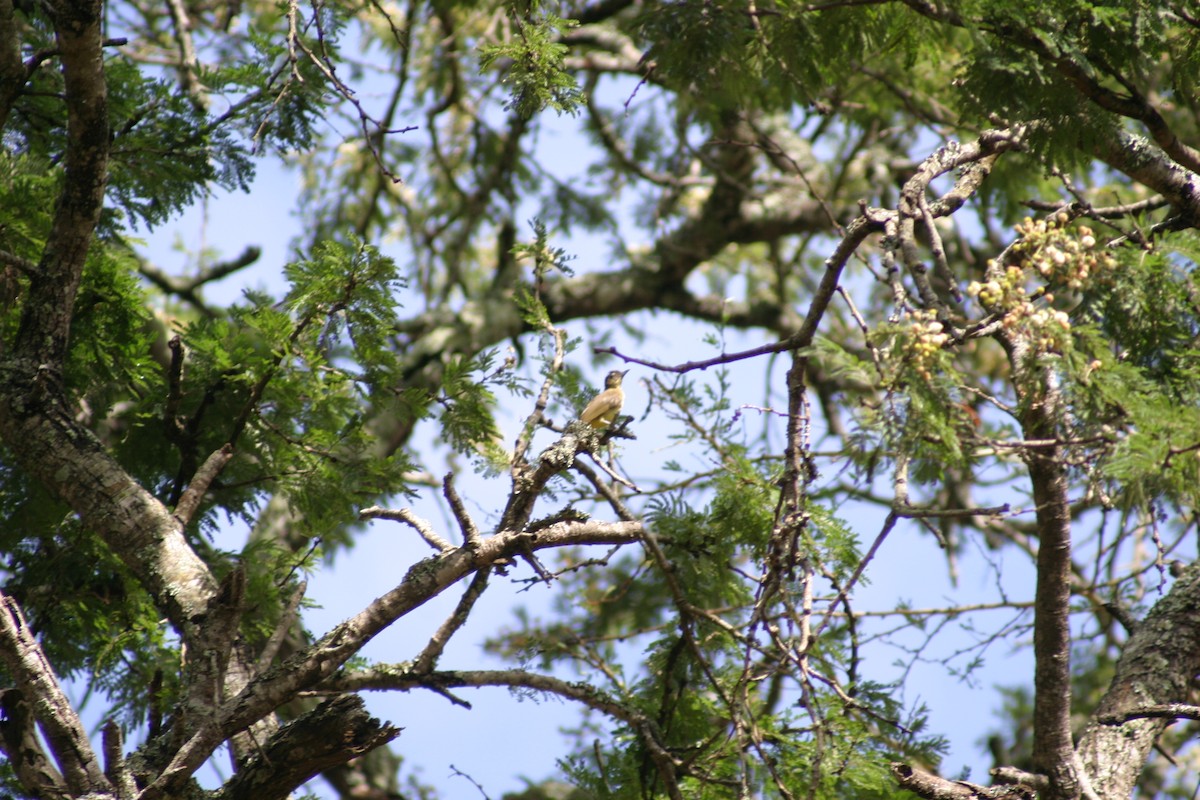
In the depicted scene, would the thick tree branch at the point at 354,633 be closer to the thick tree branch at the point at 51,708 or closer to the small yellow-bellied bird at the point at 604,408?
the thick tree branch at the point at 51,708

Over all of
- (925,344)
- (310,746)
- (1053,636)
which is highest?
→ (310,746)

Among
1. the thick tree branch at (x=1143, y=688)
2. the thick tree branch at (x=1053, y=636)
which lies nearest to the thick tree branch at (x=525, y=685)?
the thick tree branch at (x=1053, y=636)

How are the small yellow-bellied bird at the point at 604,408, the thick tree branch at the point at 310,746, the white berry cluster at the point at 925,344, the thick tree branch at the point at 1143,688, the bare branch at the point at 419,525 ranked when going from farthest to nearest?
the small yellow-bellied bird at the point at 604,408
the thick tree branch at the point at 1143,688
the bare branch at the point at 419,525
the thick tree branch at the point at 310,746
the white berry cluster at the point at 925,344

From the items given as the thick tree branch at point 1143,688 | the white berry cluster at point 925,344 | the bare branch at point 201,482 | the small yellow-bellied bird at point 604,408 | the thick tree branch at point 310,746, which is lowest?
the thick tree branch at point 1143,688

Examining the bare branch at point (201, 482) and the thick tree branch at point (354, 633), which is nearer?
the thick tree branch at point (354, 633)

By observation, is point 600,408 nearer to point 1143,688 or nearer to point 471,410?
point 471,410

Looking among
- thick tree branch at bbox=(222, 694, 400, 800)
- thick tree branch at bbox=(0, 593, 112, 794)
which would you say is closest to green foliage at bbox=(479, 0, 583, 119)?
thick tree branch at bbox=(222, 694, 400, 800)

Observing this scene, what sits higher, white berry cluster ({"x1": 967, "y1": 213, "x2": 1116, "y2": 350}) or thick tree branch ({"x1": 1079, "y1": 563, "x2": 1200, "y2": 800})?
white berry cluster ({"x1": 967, "y1": 213, "x2": 1116, "y2": 350})

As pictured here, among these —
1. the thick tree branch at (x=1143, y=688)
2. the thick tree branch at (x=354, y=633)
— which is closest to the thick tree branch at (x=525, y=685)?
the thick tree branch at (x=354, y=633)

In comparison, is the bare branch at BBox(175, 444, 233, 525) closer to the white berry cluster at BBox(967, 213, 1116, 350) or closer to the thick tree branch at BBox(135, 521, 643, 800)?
the thick tree branch at BBox(135, 521, 643, 800)

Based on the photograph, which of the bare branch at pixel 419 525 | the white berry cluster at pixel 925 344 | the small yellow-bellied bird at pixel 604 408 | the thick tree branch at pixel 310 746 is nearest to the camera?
the white berry cluster at pixel 925 344

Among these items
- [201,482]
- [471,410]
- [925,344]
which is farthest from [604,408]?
[925,344]

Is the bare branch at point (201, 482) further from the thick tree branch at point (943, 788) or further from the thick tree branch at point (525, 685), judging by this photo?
the thick tree branch at point (943, 788)

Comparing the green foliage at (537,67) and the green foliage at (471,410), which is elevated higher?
the green foliage at (537,67)
